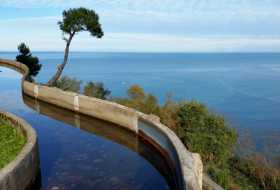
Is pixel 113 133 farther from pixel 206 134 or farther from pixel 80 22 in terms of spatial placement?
pixel 80 22

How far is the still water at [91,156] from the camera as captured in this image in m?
12.3

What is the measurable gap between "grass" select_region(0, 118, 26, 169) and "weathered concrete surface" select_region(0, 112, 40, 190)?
0.30m

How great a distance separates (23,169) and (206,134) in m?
7.71

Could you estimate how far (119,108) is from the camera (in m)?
18.8

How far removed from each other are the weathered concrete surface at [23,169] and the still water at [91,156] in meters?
0.93

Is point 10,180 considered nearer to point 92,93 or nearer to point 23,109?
point 23,109

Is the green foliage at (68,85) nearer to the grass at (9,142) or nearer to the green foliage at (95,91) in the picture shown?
the green foliage at (95,91)

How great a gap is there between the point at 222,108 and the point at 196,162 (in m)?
33.9

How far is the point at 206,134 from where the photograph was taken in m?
14.4

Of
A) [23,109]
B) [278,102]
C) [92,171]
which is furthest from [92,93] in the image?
[278,102]

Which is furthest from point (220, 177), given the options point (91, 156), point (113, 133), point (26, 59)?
point (26, 59)

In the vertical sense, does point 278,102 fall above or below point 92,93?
below

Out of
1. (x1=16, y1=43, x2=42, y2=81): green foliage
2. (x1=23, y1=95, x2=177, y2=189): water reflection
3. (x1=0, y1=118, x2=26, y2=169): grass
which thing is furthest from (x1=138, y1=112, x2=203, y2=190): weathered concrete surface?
(x1=16, y1=43, x2=42, y2=81): green foliage

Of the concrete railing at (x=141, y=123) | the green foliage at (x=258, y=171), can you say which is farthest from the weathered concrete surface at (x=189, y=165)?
the green foliage at (x=258, y=171)
